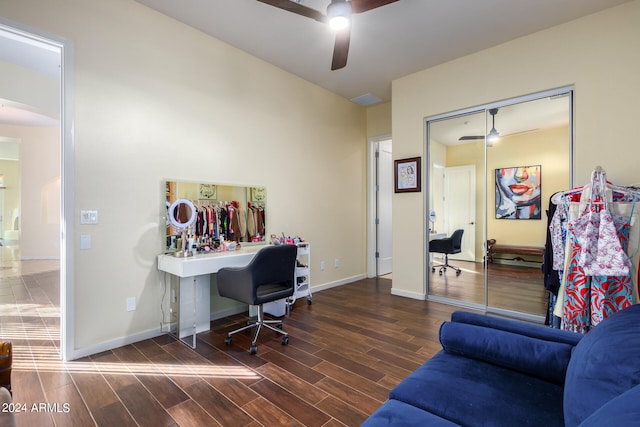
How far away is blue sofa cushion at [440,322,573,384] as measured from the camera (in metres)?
1.30

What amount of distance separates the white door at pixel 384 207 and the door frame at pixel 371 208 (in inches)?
4.1

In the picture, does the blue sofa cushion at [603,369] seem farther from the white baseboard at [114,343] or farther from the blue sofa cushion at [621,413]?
the white baseboard at [114,343]

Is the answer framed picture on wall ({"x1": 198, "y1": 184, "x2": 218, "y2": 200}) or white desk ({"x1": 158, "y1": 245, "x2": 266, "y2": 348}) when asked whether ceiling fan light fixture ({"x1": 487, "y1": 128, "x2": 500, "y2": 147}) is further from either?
framed picture on wall ({"x1": 198, "y1": 184, "x2": 218, "y2": 200})

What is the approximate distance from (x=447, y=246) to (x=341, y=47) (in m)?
2.74

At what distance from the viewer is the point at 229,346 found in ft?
8.85

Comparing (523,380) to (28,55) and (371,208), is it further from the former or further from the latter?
(28,55)

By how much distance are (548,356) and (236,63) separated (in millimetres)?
3783

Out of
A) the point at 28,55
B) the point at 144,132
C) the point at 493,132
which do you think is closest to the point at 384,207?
the point at 493,132

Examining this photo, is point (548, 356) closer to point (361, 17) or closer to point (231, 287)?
point (231, 287)

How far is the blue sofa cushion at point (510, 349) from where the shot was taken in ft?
4.25

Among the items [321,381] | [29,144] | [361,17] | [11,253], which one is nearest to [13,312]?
[321,381]

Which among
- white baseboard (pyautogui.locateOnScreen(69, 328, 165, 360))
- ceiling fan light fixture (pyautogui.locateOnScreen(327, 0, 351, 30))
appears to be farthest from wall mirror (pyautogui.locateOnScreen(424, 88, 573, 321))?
white baseboard (pyautogui.locateOnScreen(69, 328, 165, 360))

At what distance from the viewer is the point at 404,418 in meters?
1.06

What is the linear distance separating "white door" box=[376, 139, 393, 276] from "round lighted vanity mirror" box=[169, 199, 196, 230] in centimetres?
332
